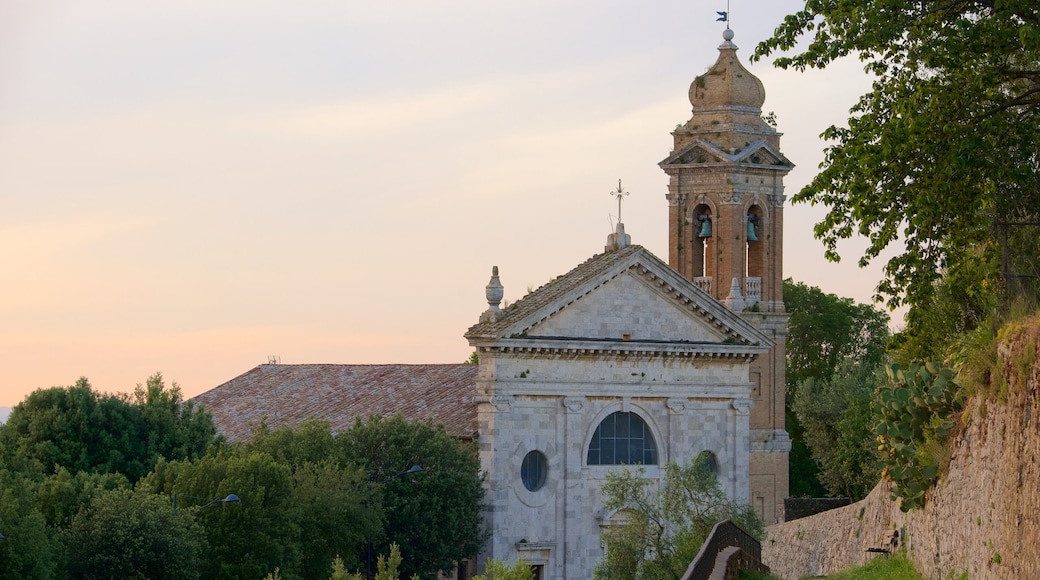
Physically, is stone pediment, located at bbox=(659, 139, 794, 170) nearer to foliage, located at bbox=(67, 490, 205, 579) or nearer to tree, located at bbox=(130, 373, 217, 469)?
tree, located at bbox=(130, 373, 217, 469)

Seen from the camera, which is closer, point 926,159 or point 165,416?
point 926,159

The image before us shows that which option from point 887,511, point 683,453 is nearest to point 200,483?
point 683,453

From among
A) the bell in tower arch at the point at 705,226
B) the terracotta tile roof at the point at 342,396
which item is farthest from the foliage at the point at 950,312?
the bell in tower arch at the point at 705,226

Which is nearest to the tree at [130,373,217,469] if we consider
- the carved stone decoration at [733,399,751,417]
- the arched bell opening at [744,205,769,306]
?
the carved stone decoration at [733,399,751,417]

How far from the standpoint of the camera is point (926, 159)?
23.7 m

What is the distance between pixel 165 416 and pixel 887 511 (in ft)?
80.7

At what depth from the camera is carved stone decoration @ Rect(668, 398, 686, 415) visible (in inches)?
1971

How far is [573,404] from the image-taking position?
48469mm

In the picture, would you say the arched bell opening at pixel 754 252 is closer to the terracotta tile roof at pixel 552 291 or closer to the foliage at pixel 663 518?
the terracotta tile roof at pixel 552 291

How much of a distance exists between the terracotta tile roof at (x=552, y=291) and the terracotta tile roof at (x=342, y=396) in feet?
9.24

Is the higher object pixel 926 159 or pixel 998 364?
pixel 926 159

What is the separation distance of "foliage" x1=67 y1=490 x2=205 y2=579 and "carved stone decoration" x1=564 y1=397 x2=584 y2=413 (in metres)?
14.0

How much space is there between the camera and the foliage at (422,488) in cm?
4459

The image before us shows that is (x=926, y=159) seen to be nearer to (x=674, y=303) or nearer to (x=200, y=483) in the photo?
(x=200, y=483)
